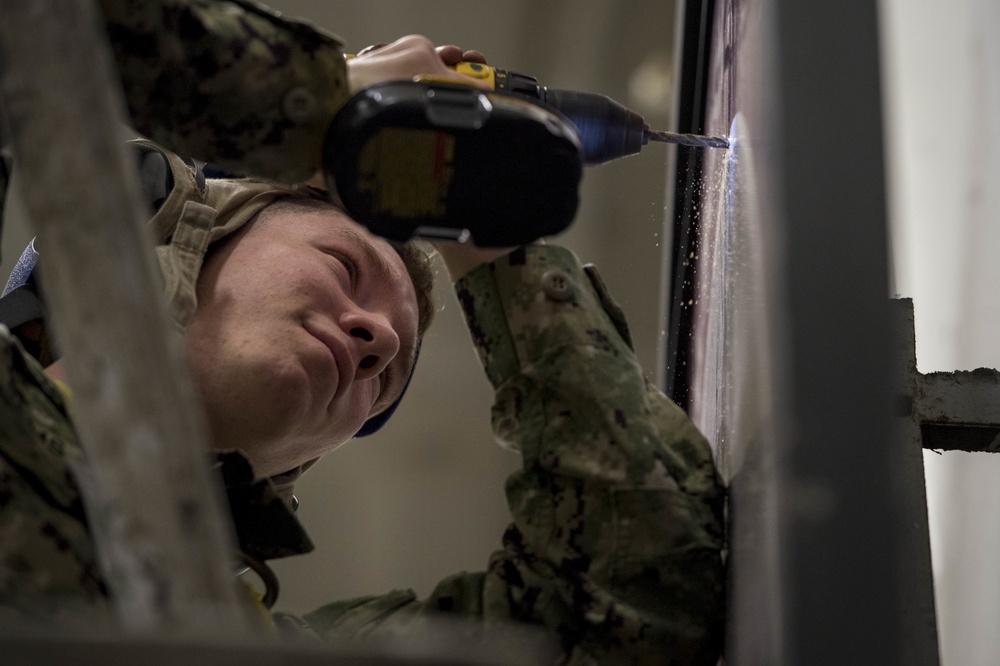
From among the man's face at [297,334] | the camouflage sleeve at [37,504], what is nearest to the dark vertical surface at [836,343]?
the camouflage sleeve at [37,504]

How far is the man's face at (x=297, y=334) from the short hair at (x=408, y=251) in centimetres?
1

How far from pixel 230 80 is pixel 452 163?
0.14 m

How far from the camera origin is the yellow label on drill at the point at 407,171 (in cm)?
60

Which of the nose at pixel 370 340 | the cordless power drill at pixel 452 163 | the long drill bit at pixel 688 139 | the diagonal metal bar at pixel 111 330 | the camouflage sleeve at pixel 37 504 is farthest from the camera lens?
Result: the nose at pixel 370 340

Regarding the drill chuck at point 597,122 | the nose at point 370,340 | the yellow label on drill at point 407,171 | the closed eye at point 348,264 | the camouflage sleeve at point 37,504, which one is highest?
the drill chuck at point 597,122

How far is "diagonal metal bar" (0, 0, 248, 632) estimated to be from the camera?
28 centimetres

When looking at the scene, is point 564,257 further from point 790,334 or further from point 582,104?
point 790,334

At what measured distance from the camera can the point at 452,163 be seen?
0.61m

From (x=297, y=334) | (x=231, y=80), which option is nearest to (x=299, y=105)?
(x=231, y=80)

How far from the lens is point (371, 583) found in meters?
2.08

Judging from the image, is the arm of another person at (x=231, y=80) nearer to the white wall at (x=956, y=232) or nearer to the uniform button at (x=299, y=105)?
the uniform button at (x=299, y=105)

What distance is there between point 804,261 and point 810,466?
0.09 metres

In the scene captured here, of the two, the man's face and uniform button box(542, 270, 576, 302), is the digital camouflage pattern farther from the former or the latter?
the man's face

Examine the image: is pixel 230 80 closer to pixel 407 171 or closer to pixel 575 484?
pixel 407 171
